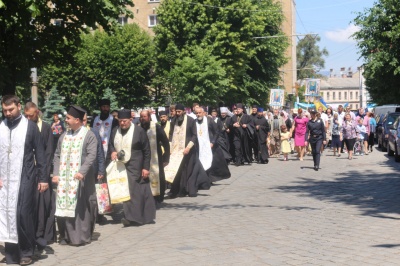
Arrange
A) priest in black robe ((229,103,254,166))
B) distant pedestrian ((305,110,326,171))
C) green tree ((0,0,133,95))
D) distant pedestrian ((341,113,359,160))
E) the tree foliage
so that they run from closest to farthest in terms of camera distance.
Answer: green tree ((0,0,133,95)) < distant pedestrian ((305,110,326,171)) < priest in black robe ((229,103,254,166)) < distant pedestrian ((341,113,359,160)) < the tree foliage

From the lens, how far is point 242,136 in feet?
82.8

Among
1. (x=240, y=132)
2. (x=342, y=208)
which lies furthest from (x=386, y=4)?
(x=342, y=208)

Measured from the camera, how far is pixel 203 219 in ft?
39.7

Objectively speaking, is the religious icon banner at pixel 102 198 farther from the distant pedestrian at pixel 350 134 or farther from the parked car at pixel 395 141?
the distant pedestrian at pixel 350 134

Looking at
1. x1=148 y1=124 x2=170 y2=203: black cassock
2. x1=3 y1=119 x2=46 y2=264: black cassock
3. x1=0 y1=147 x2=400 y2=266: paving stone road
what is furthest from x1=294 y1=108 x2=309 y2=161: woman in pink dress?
x1=3 y1=119 x2=46 y2=264: black cassock

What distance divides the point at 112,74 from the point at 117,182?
4988cm

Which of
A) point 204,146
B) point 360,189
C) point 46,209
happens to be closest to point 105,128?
point 46,209

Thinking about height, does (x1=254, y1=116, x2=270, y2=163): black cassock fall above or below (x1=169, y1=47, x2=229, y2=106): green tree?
below

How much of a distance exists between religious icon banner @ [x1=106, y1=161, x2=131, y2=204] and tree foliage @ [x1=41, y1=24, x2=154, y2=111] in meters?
48.5

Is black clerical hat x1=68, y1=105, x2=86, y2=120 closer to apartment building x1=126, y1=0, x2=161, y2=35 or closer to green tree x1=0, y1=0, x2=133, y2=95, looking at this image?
green tree x1=0, y1=0, x2=133, y2=95

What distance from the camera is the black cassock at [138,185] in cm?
1166

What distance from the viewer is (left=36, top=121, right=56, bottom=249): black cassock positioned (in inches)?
367

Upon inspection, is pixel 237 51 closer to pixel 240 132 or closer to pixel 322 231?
pixel 240 132

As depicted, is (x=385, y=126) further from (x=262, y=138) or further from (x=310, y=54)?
(x=310, y=54)
